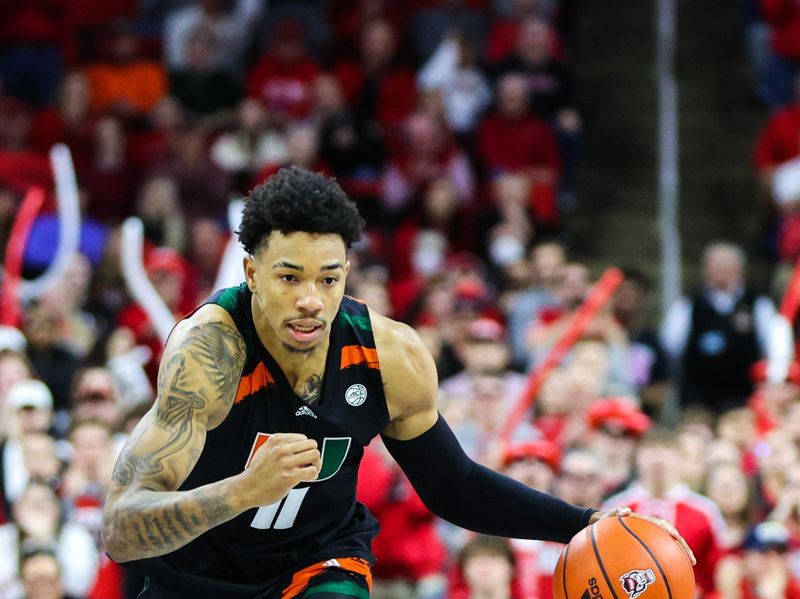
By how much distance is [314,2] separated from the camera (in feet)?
45.9

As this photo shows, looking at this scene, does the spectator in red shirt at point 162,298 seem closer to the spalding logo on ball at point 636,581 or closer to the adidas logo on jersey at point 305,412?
the adidas logo on jersey at point 305,412

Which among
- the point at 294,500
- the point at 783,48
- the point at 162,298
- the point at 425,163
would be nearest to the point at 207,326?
the point at 294,500

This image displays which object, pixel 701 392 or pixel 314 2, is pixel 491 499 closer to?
pixel 701 392

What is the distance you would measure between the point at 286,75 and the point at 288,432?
9.05 meters

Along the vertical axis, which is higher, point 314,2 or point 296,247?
point 314,2

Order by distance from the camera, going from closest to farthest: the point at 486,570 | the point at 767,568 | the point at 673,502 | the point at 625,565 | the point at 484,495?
the point at 625,565 → the point at 484,495 → the point at 767,568 → the point at 486,570 → the point at 673,502

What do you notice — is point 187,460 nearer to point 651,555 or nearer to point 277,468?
point 277,468

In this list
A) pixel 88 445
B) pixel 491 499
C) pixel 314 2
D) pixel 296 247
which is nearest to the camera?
pixel 296 247

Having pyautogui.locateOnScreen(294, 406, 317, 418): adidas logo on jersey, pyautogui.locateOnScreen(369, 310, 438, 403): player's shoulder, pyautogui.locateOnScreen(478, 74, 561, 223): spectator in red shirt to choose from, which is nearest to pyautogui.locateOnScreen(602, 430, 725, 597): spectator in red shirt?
pyautogui.locateOnScreen(369, 310, 438, 403): player's shoulder

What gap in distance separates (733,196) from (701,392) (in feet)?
9.09

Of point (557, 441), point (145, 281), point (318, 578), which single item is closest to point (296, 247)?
point (318, 578)

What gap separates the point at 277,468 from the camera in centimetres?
381

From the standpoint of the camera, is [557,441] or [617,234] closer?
[557,441]

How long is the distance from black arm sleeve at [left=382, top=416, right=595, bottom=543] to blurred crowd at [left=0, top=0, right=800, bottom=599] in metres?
2.83
